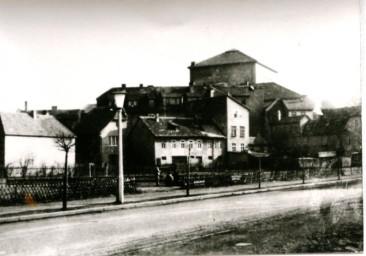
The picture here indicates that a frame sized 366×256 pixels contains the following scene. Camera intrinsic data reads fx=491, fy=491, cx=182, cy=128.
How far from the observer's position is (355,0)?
4.43 m

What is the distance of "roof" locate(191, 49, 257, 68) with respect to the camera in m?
4.55

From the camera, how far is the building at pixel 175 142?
4656mm

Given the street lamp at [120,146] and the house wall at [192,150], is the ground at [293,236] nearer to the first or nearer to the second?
the house wall at [192,150]

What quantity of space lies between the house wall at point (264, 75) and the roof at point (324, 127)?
583 millimetres

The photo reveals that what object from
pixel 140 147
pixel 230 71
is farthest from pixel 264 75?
pixel 140 147

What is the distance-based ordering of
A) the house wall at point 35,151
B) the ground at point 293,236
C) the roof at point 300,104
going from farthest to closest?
the roof at point 300,104, the house wall at point 35,151, the ground at point 293,236

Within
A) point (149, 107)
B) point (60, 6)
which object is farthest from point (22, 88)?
point (149, 107)

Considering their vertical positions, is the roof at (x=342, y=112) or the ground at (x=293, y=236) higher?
the roof at (x=342, y=112)

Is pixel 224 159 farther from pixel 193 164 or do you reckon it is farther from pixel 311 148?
pixel 311 148

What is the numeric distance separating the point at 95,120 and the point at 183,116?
2.78ft

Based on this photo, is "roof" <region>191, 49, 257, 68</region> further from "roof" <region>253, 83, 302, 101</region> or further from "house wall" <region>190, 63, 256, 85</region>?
"roof" <region>253, 83, 302, 101</region>

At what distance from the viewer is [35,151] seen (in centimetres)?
433

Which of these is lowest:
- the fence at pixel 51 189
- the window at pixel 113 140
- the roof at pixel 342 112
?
the fence at pixel 51 189

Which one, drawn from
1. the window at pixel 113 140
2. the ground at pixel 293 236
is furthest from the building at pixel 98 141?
the ground at pixel 293 236
